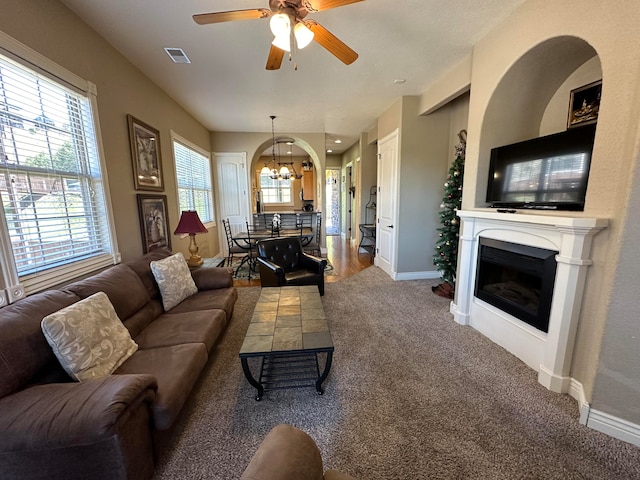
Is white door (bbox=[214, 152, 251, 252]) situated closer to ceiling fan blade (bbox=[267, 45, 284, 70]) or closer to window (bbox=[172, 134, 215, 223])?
window (bbox=[172, 134, 215, 223])

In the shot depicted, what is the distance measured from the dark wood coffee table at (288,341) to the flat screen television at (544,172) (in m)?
1.98

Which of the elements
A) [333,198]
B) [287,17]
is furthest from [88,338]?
[333,198]

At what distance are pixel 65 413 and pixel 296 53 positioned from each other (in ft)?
10.5

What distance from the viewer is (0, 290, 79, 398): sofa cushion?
3.84 feet

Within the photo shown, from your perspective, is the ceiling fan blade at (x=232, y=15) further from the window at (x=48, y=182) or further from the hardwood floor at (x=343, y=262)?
the hardwood floor at (x=343, y=262)

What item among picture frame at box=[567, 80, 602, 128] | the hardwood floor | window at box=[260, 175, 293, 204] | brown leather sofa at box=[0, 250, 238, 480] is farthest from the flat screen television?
window at box=[260, 175, 293, 204]

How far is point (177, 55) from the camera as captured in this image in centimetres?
266

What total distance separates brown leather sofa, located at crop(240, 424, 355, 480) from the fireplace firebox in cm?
202

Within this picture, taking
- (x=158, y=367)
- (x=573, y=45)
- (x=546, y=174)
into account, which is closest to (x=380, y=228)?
(x=546, y=174)

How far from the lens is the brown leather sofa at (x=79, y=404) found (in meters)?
1.02

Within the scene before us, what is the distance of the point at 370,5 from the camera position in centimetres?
201

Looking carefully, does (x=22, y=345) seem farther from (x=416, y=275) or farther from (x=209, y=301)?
(x=416, y=275)

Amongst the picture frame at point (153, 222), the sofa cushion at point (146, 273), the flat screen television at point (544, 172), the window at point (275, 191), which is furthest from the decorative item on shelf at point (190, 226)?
the window at point (275, 191)

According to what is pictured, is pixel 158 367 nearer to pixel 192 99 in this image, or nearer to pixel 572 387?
A: pixel 572 387
